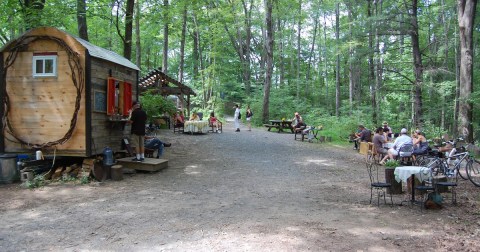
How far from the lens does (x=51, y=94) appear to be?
29.7 ft

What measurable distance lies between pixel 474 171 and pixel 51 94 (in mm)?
11014

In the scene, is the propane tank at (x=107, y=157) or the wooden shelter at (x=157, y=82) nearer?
the propane tank at (x=107, y=157)

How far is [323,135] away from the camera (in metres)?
18.2

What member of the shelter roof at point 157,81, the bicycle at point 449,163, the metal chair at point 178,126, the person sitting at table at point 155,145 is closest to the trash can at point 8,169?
the person sitting at table at point 155,145

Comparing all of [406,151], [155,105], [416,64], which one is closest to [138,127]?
[406,151]

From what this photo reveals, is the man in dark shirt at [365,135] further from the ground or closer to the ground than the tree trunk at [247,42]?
closer to the ground

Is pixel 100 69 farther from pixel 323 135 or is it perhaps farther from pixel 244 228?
pixel 323 135

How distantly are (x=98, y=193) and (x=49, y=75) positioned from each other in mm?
3490

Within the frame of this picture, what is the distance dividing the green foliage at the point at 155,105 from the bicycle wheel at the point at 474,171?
13.9 meters

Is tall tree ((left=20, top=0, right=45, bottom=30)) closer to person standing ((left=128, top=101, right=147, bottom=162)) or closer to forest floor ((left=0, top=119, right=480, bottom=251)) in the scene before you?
person standing ((left=128, top=101, right=147, bottom=162))

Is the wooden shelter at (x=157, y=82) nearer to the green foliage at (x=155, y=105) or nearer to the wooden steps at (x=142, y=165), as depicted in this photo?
the green foliage at (x=155, y=105)

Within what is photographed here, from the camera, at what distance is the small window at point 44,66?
902 cm

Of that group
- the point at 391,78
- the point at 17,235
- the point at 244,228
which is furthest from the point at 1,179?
the point at 391,78

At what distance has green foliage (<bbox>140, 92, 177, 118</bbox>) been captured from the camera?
18047 mm
